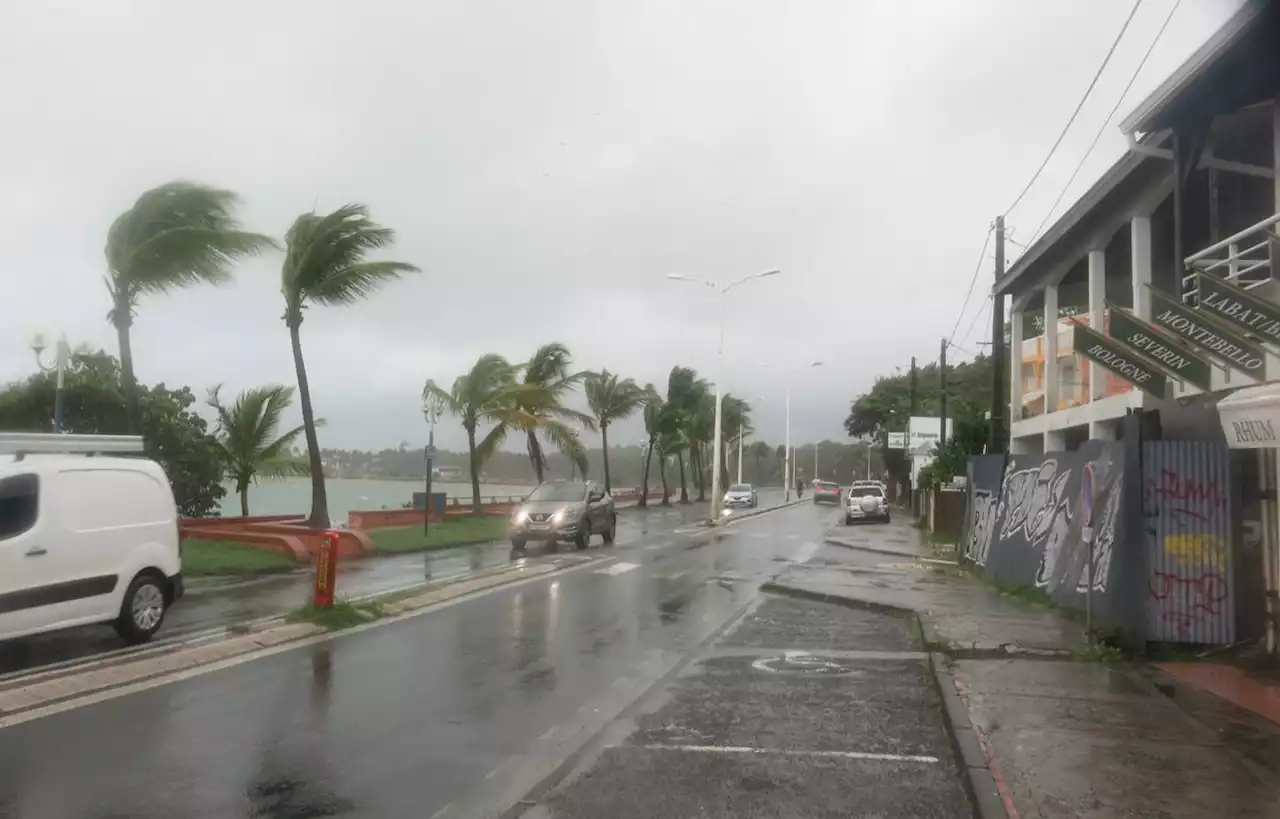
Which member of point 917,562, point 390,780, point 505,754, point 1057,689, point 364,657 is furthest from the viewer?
point 917,562

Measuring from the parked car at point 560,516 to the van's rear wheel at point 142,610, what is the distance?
14307mm

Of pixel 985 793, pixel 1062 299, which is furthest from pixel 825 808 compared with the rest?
pixel 1062 299

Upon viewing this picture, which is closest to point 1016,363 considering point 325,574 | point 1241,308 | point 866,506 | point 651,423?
point 1241,308

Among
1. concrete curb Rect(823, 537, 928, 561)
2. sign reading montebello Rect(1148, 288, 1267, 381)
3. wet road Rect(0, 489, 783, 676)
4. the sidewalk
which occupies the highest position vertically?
sign reading montebello Rect(1148, 288, 1267, 381)

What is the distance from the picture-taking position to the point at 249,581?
57.9ft

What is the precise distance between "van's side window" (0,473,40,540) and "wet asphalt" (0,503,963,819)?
2.30 meters

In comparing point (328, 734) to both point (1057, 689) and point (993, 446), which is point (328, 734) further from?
point (993, 446)

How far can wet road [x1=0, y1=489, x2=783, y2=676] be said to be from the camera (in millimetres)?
10766

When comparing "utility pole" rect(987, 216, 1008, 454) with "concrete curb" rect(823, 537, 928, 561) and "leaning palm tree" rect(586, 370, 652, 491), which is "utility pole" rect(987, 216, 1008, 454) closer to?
"concrete curb" rect(823, 537, 928, 561)

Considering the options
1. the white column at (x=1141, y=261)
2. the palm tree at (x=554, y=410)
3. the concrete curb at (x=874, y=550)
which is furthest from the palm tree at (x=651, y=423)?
the white column at (x=1141, y=261)

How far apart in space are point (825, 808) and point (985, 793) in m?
0.94

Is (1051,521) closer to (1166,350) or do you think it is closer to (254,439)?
(1166,350)

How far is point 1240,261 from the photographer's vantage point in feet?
35.7

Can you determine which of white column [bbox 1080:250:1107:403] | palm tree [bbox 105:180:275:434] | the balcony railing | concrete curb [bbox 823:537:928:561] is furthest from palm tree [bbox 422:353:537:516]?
the balcony railing
